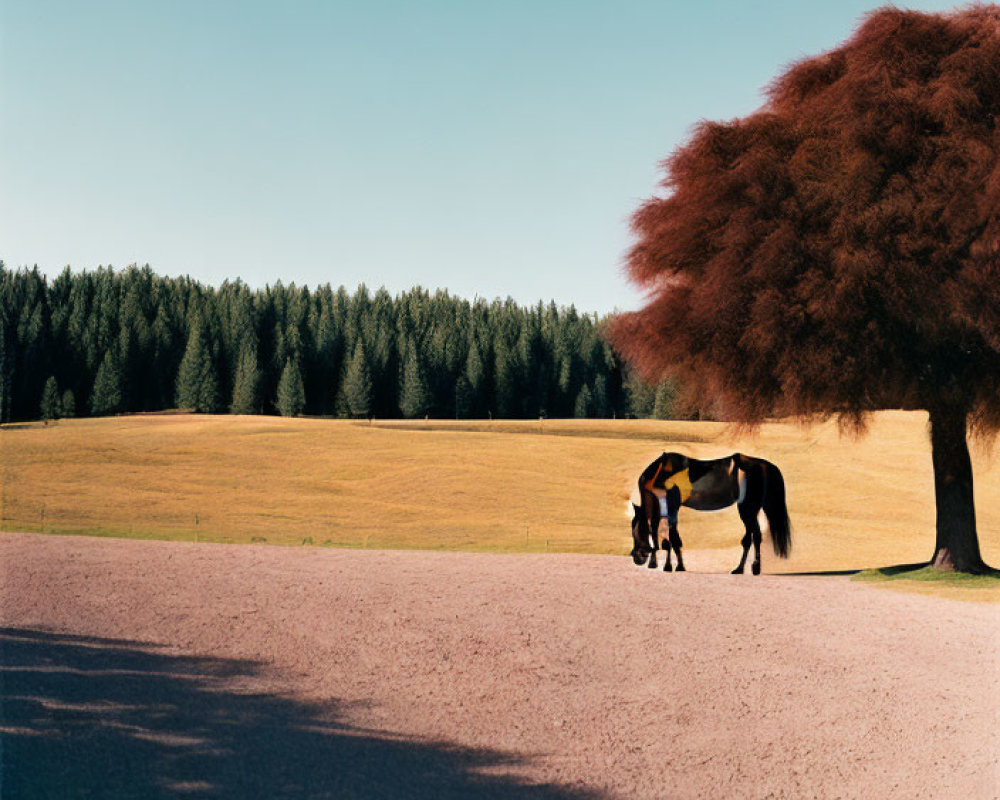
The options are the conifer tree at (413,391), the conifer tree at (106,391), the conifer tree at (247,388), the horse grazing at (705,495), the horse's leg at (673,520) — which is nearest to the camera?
the horse's leg at (673,520)

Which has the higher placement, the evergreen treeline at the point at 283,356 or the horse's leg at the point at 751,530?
the evergreen treeline at the point at 283,356

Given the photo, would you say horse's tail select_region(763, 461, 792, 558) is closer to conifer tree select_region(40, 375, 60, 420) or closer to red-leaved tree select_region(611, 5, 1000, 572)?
red-leaved tree select_region(611, 5, 1000, 572)

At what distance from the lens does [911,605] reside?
1775 centimetres

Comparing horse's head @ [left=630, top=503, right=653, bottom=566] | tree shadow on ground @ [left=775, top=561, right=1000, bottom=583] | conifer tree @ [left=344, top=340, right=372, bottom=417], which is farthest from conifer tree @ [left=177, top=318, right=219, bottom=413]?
tree shadow on ground @ [left=775, top=561, right=1000, bottom=583]

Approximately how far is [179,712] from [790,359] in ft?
48.5

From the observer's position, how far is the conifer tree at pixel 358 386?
102625 millimetres

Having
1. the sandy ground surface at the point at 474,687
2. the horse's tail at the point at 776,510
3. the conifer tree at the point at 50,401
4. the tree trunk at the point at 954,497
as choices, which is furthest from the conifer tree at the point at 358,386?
the sandy ground surface at the point at 474,687

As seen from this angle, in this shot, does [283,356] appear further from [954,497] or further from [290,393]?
[954,497]

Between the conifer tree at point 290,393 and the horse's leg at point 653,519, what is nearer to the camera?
the horse's leg at point 653,519

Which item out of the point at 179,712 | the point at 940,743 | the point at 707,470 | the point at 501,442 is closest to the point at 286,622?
the point at 179,712

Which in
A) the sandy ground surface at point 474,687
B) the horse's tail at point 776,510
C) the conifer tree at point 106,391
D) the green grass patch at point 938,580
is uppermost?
the conifer tree at point 106,391

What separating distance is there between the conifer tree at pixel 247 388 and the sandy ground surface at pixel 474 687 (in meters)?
83.9

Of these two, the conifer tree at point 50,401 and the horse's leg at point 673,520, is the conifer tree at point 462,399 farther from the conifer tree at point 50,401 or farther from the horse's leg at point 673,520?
the horse's leg at point 673,520

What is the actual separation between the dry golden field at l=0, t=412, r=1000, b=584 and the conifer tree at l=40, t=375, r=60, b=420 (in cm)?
3036
